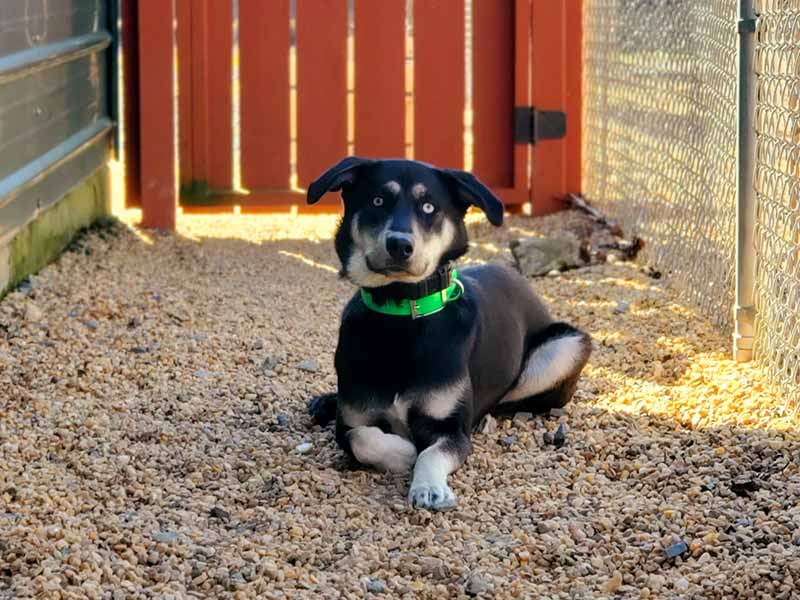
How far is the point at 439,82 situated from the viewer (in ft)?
30.7

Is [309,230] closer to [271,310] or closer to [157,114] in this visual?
[157,114]

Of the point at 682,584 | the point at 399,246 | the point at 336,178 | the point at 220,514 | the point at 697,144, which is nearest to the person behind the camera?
the point at 682,584

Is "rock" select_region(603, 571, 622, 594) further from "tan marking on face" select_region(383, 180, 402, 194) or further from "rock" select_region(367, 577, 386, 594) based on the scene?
"tan marking on face" select_region(383, 180, 402, 194)

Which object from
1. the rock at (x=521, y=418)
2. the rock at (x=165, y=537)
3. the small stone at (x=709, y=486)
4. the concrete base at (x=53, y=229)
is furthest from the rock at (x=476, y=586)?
the concrete base at (x=53, y=229)

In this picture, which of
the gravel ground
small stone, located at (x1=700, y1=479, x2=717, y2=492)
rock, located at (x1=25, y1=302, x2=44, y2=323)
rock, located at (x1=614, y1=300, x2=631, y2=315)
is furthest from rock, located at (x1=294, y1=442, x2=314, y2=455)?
rock, located at (x1=614, y1=300, x2=631, y2=315)

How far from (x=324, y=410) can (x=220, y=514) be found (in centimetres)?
100

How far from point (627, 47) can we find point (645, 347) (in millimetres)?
2893

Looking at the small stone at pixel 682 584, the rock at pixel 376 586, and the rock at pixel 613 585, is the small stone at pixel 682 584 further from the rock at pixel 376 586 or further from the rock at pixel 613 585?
the rock at pixel 376 586

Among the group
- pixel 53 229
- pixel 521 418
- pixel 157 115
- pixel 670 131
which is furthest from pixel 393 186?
pixel 157 115

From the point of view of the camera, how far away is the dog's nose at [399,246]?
4.32 metres

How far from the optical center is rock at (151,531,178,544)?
12.6 feet

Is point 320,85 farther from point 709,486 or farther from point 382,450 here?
point 709,486

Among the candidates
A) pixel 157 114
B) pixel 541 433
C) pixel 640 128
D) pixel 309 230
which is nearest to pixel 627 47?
pixel 640 128

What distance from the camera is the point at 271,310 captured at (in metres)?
6.99
